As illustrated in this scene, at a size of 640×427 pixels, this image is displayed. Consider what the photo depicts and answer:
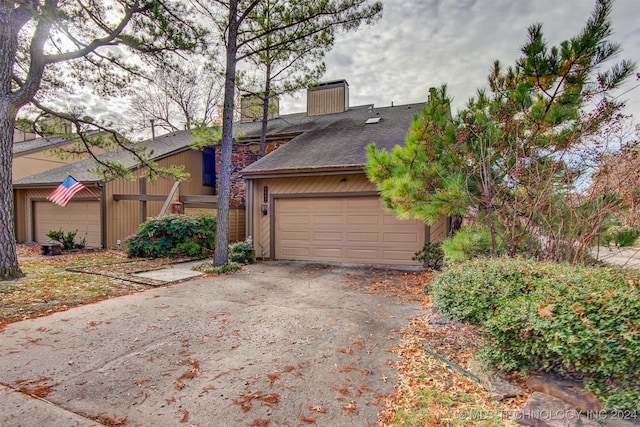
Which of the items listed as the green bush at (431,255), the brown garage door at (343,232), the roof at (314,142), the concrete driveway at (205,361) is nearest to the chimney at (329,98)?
the roof at (314,142)

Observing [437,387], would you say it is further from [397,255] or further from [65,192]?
[65,192]

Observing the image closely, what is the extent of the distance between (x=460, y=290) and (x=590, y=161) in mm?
2287

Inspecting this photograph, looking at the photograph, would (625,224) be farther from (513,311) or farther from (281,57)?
(281,57)

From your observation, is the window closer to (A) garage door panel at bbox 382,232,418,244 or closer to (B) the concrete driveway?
(A) garage door panel at bbox 382,232,418,244

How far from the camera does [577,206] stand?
3.70 m

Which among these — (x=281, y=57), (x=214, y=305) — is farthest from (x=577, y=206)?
(x=281, y=57)

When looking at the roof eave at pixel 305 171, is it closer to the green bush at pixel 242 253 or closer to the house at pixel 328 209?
the house at pixel 328 209

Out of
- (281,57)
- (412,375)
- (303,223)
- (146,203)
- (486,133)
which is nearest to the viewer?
(412,375)

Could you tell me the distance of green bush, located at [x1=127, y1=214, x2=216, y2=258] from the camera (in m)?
8.99

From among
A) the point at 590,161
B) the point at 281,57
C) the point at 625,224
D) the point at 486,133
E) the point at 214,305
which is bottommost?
the point at 214,305

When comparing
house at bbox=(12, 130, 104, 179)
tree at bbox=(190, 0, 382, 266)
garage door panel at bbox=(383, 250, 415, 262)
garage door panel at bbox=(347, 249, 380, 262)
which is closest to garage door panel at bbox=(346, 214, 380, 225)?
garage door panel at bbox=(347, 249, 380, 262)

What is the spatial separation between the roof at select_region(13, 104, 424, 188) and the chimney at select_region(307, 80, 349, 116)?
1.11 ft

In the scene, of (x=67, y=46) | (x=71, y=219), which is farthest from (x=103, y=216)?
(x=67, y=46)

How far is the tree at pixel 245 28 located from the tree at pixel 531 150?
4.48 metres
